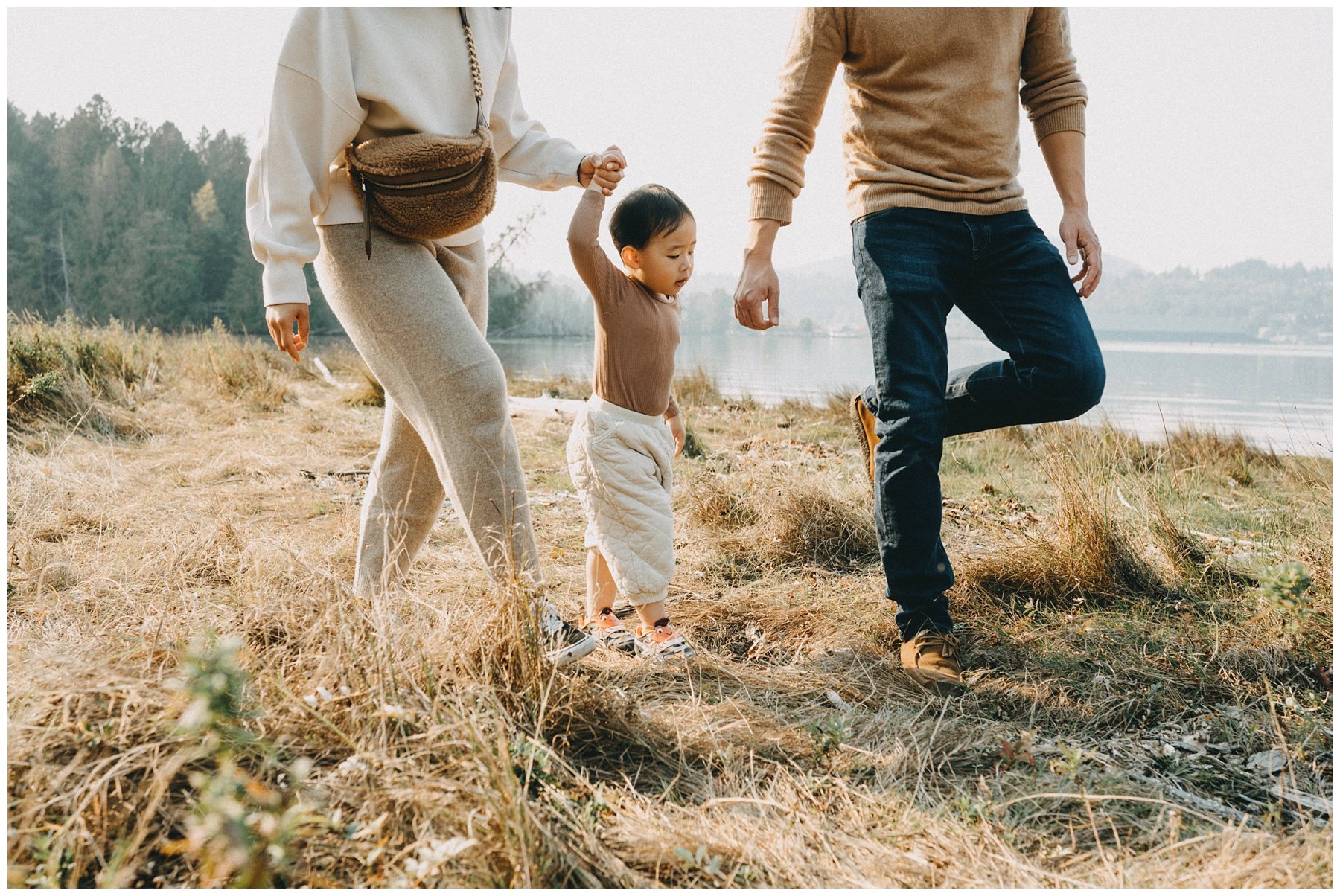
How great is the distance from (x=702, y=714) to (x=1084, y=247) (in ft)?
5.18

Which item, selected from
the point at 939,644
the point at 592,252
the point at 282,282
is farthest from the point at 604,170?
the point at 939,644

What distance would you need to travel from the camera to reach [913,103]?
2.07m

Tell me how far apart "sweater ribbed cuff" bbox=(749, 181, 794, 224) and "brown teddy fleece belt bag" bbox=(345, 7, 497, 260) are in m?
0.69

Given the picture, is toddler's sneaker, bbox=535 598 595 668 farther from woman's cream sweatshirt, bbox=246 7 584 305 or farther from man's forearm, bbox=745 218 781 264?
man's forearm, bbox=745 218 781 264

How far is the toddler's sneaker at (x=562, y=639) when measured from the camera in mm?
1614


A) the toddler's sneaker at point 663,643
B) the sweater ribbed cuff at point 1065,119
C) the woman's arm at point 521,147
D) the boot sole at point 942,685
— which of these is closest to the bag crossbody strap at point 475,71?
the woman's arm at point 521,147

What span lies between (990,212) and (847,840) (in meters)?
1.55

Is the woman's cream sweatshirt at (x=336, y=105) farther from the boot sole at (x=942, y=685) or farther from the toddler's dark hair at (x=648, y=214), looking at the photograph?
the boot sole at (x=942, y=685)

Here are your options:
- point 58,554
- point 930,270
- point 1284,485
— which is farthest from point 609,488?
point 1284,485

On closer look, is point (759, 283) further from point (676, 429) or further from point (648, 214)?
point (676, 429)

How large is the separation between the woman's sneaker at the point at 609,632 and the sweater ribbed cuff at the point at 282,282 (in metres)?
1.03

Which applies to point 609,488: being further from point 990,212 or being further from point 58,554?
point 58,554

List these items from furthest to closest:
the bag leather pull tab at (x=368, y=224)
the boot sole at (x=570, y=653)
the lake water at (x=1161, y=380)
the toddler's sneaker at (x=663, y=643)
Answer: the lake water at (x=1161, y=380), the toddler's sneaker at (x=663, y=643), the bag leather pull tab at (x=368, y=224), the boot sole at (x=570, y=653)

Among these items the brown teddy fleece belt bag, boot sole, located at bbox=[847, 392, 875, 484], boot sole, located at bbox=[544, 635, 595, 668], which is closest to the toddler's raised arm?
the brown teddy fleece belt bag
